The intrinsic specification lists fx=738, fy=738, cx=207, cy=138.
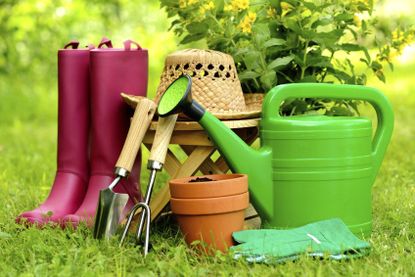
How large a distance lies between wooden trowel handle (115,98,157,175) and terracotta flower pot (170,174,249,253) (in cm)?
18

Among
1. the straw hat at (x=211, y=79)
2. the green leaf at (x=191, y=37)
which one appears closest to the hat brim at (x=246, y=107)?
the straw hat at (x=211, y=79)

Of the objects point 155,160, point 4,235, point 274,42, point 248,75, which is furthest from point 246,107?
point 4,235

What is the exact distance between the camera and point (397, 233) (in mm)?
2059

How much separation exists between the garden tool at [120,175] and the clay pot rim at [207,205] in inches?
7.9

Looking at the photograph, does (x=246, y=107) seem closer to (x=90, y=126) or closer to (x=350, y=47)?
(x=350, y=47)

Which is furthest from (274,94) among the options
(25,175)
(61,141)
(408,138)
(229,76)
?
(408,138)

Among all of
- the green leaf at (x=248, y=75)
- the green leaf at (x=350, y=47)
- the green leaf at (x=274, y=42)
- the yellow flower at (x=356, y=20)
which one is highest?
the yellow flower at (x=356, y=20)

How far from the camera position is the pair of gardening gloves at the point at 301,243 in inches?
68.6

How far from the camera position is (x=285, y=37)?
2348mm

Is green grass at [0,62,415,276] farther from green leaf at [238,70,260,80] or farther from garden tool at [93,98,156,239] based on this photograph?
green leaf at [238,70,260,80]

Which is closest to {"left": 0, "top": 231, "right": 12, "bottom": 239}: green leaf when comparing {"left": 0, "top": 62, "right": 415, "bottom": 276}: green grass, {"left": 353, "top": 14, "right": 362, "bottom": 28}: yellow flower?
{"left": 0, "top": 62, "right": 415, "bottom": 276}: green grass

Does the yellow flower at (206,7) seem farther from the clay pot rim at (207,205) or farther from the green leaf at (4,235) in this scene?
the green leaf at (4,235)

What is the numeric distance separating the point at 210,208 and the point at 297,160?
30cm

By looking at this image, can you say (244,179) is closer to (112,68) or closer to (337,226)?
(337,226)
